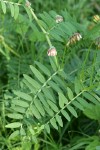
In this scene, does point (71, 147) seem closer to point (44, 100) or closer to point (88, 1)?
point (44, 100)

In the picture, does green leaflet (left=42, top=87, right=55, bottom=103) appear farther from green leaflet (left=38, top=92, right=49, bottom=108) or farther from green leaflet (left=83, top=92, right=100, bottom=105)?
green leaflet (left=83, top=92, right=100, bottom=105)

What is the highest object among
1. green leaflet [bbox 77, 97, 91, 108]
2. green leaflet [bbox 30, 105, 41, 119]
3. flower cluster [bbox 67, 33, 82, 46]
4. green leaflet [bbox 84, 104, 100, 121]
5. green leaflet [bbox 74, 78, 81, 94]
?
flower cluster [bbox 67, 33, 82, 46]

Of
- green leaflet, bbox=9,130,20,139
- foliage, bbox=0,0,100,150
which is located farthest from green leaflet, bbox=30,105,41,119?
green leaflet, bbox=9,130,20,139

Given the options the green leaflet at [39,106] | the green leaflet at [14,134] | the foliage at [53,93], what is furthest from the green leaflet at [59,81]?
the green leaflet at [14,134]

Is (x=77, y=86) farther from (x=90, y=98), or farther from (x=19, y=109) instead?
(x=19, y=109)

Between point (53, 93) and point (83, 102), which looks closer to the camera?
point (83, 102)

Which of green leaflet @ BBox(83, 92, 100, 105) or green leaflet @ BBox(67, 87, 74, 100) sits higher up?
green leaflet @ BBox(67, 87, 74, 100)

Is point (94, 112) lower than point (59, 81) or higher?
lower

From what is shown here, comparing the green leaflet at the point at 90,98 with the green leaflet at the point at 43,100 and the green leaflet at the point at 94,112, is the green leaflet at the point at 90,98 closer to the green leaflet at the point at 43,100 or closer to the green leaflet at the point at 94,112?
the green leaflet at the point at 94,112

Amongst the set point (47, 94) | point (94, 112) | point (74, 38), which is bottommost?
point (94, 112)

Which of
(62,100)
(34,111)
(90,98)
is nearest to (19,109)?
(34,111)

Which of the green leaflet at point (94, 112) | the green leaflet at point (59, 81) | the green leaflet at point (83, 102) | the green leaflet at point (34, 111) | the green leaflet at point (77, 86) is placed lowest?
the green leaflet at point (94, 112)

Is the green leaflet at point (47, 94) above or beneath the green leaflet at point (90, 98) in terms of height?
above
